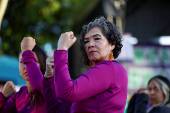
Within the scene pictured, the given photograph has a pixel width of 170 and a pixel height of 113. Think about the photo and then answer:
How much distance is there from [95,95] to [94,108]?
0.24 feet

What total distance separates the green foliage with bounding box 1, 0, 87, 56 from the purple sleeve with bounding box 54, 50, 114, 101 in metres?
5.85

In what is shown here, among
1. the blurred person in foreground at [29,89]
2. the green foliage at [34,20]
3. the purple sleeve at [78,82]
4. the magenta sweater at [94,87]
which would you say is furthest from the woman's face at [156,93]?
the green foliage at [34,20]

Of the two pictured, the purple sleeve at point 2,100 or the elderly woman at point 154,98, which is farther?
the elderly woman at point 154,98

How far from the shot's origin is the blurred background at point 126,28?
488cm

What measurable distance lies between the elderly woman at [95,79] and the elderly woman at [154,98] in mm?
986

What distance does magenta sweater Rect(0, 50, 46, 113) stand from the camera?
1.83 meters

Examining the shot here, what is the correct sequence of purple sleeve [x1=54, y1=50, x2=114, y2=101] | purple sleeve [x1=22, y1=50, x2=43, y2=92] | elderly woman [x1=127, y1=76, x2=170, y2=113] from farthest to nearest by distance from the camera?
1. elderly woman [x1=127, y1=76, x2=170, y2=113]
2. purple sleeve [x1=22, y1=50, x2=43, y2=92]
3. purple sleeve [x1=54, y1=50, x2=114, y2=101]

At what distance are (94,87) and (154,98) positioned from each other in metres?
1.77

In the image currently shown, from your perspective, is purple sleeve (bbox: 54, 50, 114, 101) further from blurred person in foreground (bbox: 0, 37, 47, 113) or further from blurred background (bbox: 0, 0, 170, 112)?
blurred background (bbox: 0, 0, 170, 112)

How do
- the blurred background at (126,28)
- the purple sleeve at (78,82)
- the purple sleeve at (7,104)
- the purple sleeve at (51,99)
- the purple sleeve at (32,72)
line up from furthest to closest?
the blurred background at (126,28)
the purple sleeve at (7,104)
the purple sleeve at (32,72)
the purple sleeve at (51,99)
the purple sleeve at (78,82)

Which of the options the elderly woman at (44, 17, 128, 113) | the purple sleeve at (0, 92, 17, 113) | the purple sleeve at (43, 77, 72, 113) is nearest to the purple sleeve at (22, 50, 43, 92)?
the purple sleeve at (43, 77, 72, 113)

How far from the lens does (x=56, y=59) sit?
52.6 inches

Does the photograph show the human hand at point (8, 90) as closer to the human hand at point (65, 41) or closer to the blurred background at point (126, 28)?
the human hand at point (65, 41)

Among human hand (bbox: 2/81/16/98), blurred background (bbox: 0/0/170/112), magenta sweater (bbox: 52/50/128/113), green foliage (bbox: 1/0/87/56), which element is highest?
green foliage (bbox: 1/0/87/56)
